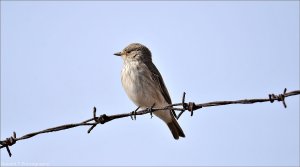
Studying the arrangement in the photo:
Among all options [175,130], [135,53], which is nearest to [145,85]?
[175,130]

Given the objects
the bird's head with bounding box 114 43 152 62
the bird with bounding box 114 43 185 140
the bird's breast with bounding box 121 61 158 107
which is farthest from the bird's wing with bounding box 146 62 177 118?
the bird's head with bounding box 114 43 152 62

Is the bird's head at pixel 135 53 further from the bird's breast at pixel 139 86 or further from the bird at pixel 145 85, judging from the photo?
the bird's breast at pixel 139 86

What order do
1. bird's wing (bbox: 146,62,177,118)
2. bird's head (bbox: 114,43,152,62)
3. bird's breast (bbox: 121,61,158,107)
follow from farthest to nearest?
1. bird's head (bbox: 114,43,152,62)
2. bird's wing (bbox: 146,62,177,118)
3. bird's breast (bbox: 121,61,158,107)

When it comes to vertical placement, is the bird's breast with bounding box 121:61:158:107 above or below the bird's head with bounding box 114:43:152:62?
below

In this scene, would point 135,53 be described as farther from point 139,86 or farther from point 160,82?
point 139,86

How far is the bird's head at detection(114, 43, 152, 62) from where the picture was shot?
9540 millimetres

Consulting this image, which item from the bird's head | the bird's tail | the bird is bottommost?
the bird's tail

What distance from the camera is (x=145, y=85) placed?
870 centimetres

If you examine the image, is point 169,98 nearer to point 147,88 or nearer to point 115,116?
point 147,88

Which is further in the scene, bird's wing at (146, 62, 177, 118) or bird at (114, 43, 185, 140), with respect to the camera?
bird's wing at (146, 62, 177, 118)

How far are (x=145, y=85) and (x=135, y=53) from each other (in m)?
1.15

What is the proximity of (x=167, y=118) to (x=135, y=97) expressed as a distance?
2.86ft

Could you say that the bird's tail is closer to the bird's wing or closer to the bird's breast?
the bird's wing

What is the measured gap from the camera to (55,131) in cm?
547
